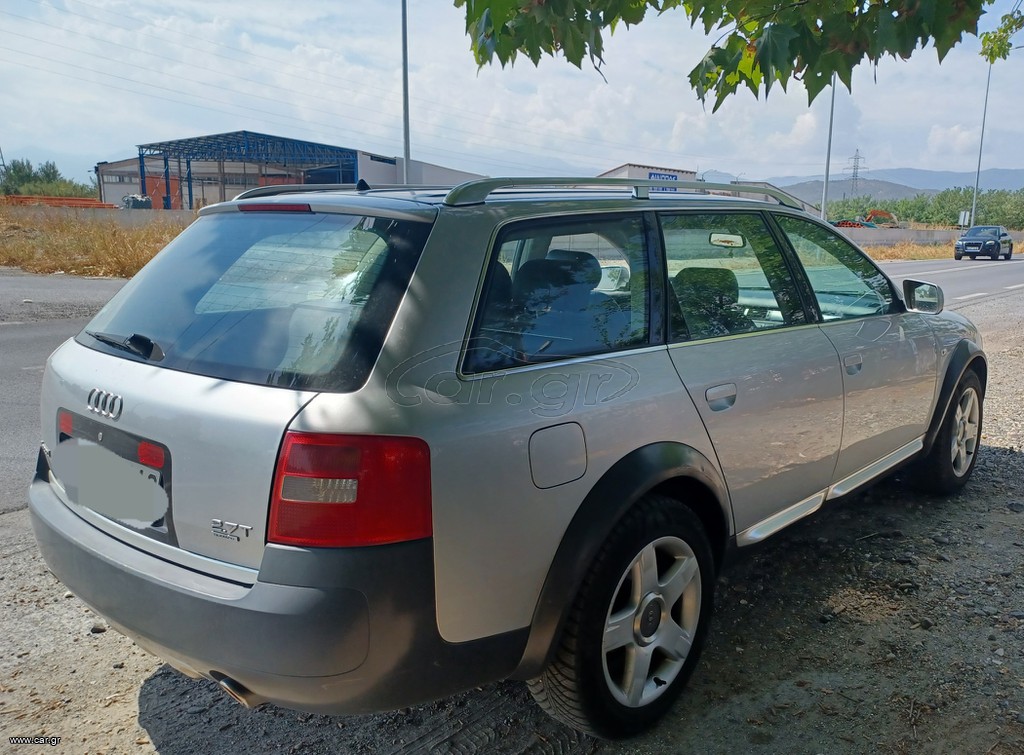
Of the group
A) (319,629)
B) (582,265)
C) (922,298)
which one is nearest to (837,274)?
(922,298)

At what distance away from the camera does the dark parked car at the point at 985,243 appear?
36250 millimetres

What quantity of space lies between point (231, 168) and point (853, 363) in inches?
2986

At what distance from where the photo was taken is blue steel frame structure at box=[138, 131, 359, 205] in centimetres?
5625

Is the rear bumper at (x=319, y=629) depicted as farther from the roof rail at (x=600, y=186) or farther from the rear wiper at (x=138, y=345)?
the roof rail at (x=600, y=186)

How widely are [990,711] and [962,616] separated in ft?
2.28

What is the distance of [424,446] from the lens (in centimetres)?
199

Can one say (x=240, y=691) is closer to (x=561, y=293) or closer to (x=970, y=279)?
(x=561, y=293)

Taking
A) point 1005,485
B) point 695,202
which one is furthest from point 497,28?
point 1005,485

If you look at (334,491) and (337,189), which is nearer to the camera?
(334,491)

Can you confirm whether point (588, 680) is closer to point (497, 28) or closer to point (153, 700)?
point (153, 700)

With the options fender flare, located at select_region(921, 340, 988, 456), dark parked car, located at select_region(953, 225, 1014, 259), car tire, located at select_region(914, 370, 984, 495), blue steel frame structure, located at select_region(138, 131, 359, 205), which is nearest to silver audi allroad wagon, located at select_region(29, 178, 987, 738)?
fender flare, located at select_region(921, 340, 988, 456)

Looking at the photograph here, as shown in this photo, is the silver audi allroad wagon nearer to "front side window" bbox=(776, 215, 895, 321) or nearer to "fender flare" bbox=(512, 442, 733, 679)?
"fender flare" bbox=(512, 442, 733, 679)

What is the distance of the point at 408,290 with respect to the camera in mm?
2152

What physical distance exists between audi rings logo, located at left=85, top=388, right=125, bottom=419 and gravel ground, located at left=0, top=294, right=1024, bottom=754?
41.2 inches
